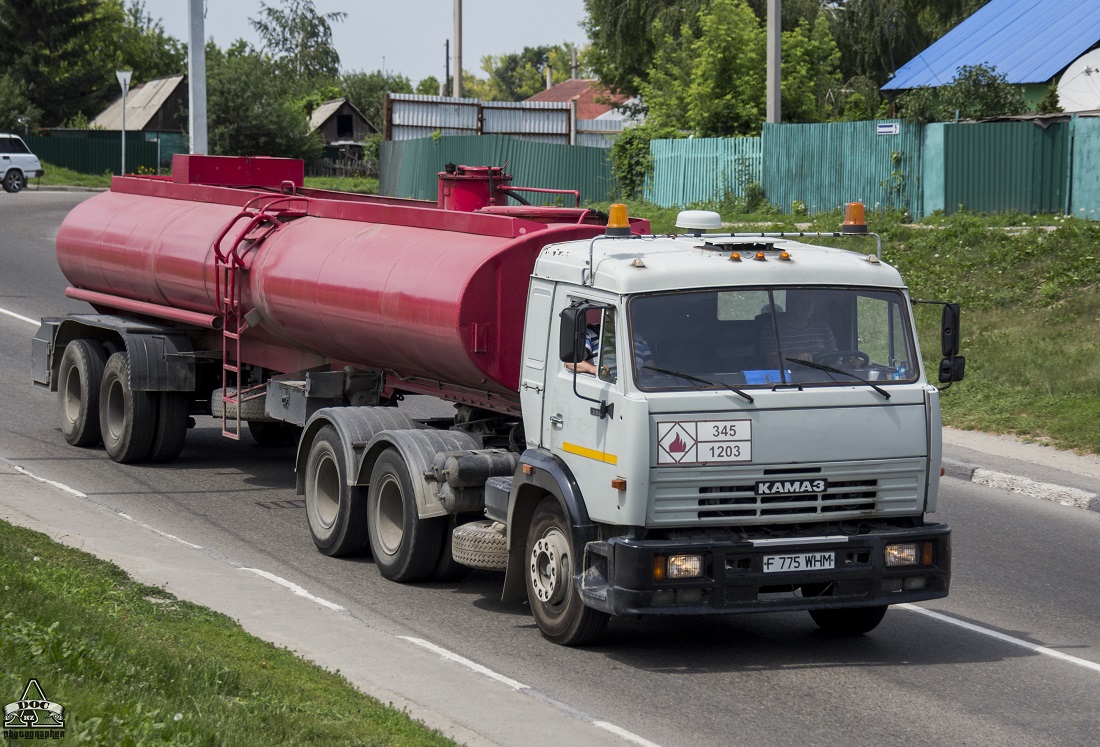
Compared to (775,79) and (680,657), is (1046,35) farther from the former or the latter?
(680,657)

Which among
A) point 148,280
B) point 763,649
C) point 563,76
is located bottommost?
point 763,649

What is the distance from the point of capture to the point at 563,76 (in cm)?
18700

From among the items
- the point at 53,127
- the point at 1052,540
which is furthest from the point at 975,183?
the point at 53,127

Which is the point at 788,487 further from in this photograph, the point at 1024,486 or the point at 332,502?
the point at 1024,486

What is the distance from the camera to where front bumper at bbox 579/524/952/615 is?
8.08 m

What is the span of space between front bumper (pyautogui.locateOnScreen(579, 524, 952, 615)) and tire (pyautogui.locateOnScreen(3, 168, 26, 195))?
152ft

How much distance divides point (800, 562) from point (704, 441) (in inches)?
34.8

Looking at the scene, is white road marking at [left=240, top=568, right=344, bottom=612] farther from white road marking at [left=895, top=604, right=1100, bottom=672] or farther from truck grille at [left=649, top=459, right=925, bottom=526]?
white road marking at [left=895, top=604, right=1100, bottom=672]

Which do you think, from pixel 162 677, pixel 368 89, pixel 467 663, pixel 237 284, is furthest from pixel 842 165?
pixel 368 89

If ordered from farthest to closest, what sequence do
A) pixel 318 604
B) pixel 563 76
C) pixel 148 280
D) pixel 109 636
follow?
pixel 563 76, pixel 148 280, pixel 318 604, pixel 109 636

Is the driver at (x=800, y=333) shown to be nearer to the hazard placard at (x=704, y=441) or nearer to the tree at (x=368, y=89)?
the hazard placard at (x=704, y=441)

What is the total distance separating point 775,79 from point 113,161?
44543mm

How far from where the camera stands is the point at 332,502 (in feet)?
37.1

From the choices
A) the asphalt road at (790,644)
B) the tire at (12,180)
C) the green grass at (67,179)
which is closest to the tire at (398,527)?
the asphalt road at (790,644)
